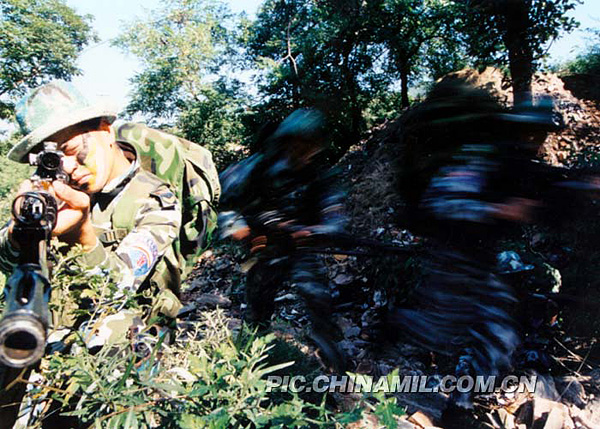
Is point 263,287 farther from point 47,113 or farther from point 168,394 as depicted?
point 47,113

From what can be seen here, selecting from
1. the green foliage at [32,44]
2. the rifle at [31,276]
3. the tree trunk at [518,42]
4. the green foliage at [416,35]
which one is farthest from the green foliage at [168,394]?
the green foliage at [32,44]

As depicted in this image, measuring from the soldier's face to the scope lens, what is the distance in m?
Answer: 0.07

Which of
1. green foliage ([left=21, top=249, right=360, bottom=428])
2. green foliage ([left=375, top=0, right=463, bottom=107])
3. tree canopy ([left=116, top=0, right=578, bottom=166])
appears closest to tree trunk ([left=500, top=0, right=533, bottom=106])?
tree canopy ([left=116, top=0, right=578, bottom=166])

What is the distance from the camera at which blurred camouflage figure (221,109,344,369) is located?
604 millimetres

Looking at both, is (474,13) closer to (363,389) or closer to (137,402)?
(363,389)

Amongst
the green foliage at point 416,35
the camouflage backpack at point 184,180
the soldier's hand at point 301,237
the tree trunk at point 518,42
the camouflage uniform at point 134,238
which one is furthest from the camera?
the green foliage at point 416,35

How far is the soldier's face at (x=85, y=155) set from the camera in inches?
32.8

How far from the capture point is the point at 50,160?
2.45ft

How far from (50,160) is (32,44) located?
1282cm

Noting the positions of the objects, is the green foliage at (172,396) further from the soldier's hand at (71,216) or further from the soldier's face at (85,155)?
the soldier's face at (85,155)

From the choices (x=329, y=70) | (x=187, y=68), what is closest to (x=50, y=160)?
(x=329, y=70)

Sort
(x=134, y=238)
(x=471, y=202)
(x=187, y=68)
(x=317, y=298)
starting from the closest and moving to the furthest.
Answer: (x=471, y=202) < (x=317, y=298) < (x=134, y=238) < (x=187, y=68)

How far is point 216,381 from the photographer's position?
0.57 metres

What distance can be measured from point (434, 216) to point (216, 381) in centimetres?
41
